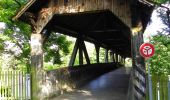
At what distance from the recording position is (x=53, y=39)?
23297 millimetres

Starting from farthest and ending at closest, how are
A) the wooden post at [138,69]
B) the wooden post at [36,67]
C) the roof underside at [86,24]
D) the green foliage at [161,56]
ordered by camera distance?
1. the green foliage at [161,56]
2. the roof underside at [86,24]
3. the wooden post at [36,67]
4. the wooden post at [138,69]

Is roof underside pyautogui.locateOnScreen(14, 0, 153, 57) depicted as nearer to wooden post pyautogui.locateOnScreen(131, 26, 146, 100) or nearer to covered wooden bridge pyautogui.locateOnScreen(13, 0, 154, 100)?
covered wooden bridge pyautogui.locateOnScreen(13, 0, 154, 100)

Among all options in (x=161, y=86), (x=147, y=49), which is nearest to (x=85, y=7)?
(x=147, y=49)

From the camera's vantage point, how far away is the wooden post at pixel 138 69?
11325 millimetres

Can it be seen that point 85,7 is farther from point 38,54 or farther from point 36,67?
point 36,67

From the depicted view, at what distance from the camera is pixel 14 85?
12.7 m

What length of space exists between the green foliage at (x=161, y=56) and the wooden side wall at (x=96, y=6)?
6584 millimetres

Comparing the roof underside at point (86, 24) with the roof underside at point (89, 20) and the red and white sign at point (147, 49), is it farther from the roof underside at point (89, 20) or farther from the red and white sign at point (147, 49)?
the red and white sign at point (147, 49)

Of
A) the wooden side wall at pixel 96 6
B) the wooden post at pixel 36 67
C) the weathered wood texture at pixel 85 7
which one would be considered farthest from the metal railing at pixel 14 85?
the wooden side wall at pixel 96 6

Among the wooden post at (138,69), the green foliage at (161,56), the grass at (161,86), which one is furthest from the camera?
the green foliage at (161,56)

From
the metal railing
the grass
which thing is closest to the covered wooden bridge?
the metal railing

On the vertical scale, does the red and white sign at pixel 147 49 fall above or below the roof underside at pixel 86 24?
below

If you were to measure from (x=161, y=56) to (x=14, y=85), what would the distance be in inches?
355

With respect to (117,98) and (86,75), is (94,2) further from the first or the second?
(86,75)
